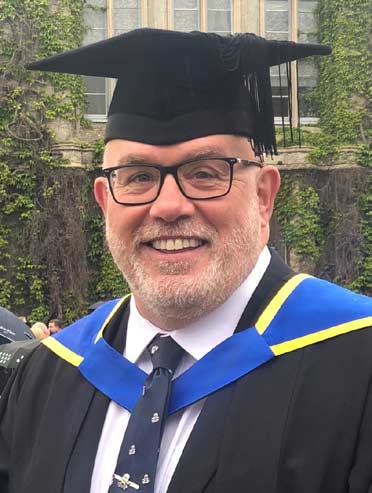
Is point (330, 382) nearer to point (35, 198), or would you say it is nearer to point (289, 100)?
point (289, 100)

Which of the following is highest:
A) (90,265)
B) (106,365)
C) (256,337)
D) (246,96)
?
(246,96)

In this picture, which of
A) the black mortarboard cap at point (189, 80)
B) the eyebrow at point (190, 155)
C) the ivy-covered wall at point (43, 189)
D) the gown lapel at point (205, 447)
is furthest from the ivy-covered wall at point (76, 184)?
the gown lapel at point (205, 447)

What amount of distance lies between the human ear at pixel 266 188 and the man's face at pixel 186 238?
6 centimetres

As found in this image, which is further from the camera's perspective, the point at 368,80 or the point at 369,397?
the point at 368,80

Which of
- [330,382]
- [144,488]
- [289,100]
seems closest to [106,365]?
[144,488]

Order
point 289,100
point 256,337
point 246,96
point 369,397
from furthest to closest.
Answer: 1. point 289,100
2. point 246,96
3. point 256,337
4. point 369,397

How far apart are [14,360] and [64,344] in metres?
1.16

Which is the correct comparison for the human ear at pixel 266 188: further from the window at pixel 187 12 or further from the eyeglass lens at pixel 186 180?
the window at pixel 187 12

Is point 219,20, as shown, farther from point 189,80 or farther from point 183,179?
point 183,179

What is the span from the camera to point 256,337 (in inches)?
62.5

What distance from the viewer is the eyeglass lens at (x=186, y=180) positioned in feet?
5.21

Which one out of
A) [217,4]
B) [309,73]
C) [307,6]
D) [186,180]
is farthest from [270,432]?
[307,6]

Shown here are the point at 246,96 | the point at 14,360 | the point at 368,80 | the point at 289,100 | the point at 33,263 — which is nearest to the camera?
the point at 246,96

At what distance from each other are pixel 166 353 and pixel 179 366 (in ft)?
0.15
